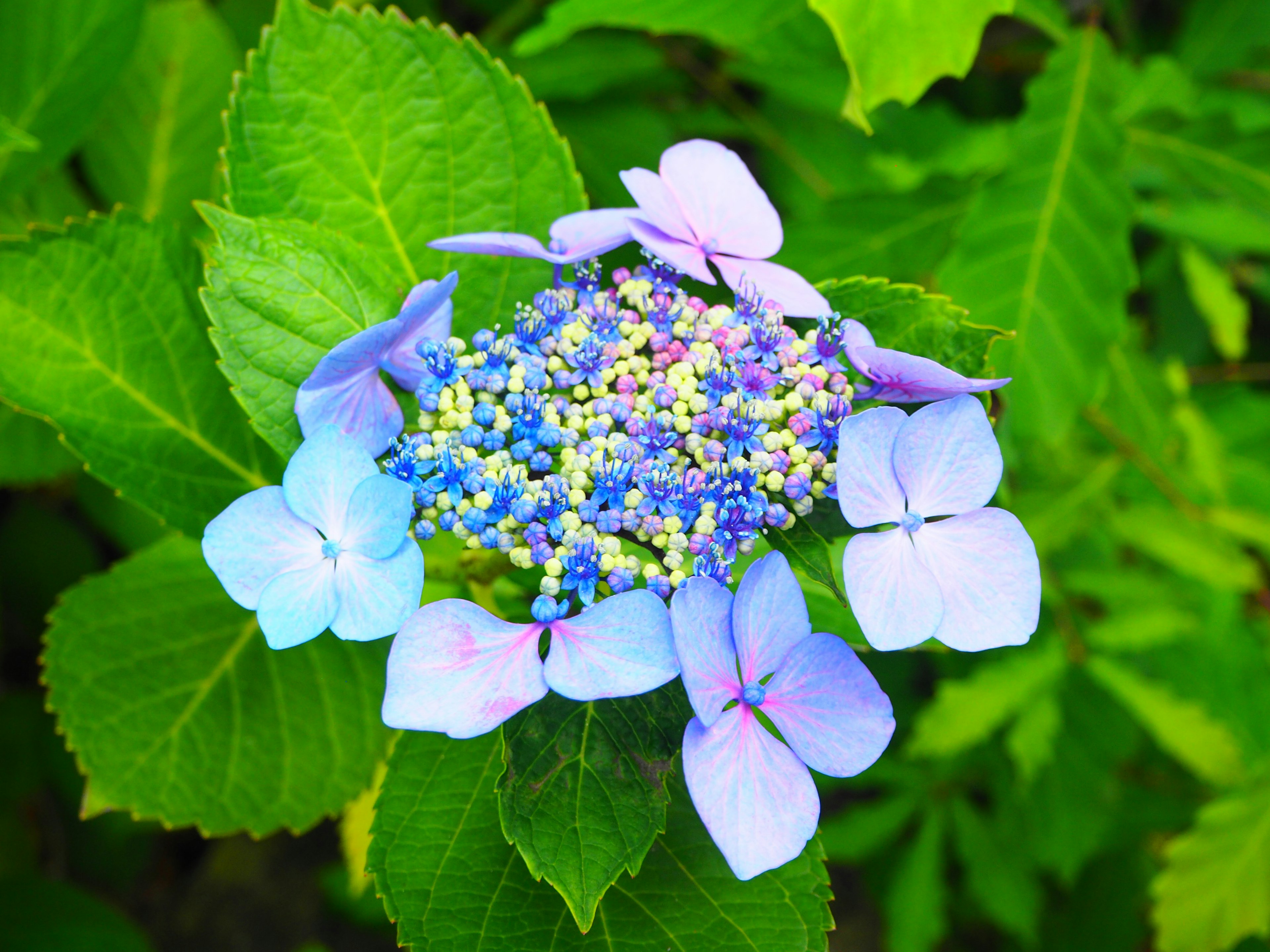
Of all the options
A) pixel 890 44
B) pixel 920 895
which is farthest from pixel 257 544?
pixel 920 895

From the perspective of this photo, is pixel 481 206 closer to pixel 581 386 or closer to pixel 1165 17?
pixel 581 386

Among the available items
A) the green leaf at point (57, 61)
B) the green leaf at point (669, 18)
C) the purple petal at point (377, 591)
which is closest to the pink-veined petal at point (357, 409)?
the purple petal at point (377, 591)

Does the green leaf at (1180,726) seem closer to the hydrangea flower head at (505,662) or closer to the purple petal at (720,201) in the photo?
the purple petal at (720,201)

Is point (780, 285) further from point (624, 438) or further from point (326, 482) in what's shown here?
point (326, 482)

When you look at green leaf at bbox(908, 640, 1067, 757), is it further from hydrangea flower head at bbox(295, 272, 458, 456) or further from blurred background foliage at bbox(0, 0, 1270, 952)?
hydrangea flower head at bbox(295, 272, 458, 456)

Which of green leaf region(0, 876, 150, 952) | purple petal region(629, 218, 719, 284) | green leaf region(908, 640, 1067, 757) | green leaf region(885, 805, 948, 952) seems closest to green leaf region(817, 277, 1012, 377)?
purple petal region(629, 218, 719, 284)

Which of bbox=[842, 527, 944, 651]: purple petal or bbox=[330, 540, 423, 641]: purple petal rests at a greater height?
bbox=[330, 540, 423, 641]: purple petal
